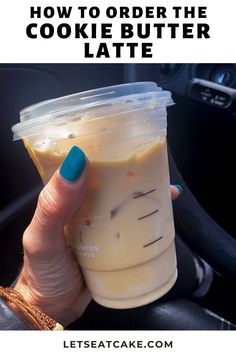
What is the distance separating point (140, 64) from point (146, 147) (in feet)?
1.82

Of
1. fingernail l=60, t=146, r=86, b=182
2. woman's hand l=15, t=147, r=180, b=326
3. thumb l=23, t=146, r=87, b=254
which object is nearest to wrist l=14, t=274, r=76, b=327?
woman's hand l=15, t=147, r=180, b=326

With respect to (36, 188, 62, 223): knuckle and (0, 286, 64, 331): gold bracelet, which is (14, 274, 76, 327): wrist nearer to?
(0, 286, 64, 331): gold bracelet

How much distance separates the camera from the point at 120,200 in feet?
2.48

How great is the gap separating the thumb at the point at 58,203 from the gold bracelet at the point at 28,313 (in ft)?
0.42

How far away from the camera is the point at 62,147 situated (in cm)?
75

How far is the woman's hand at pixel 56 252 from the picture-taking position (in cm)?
74

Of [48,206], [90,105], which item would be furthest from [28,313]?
[90,105]

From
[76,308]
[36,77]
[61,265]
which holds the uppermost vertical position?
[36,77]

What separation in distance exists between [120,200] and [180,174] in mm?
602

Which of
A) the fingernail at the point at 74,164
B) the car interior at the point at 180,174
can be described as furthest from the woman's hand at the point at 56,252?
the car interior at the point at 180,174

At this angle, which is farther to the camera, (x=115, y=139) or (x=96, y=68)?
(x=96, y=68)

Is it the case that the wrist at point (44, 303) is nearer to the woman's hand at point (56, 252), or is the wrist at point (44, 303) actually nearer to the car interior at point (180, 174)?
the woman's hand at point (56, 252)

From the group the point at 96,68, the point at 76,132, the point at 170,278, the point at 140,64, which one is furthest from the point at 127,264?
the point at 96,68

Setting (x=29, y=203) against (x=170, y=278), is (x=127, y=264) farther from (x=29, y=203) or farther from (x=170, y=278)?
(x=29, y=203)
